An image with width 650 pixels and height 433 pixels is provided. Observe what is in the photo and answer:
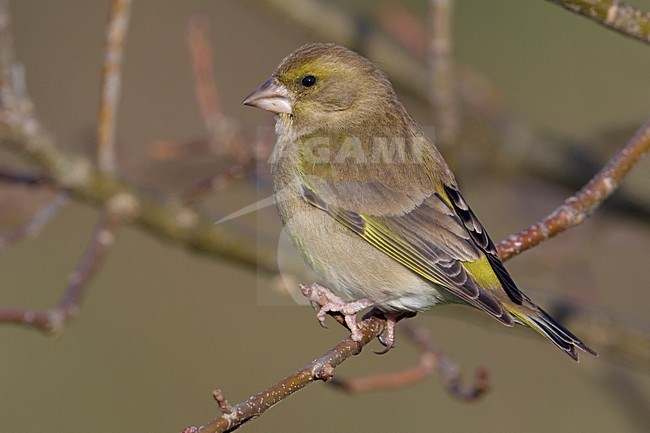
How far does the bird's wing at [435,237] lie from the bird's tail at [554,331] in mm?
93

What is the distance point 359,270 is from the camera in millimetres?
4379

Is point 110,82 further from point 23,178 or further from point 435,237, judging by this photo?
point 435,237

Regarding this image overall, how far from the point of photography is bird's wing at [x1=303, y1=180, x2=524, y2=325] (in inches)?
163

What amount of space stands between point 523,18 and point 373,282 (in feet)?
24.9

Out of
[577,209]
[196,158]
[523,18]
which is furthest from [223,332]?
[577,209]

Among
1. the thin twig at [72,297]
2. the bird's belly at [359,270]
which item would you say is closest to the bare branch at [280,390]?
the bird's belly at [359,270]

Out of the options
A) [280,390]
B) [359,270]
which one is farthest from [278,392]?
[359,270]

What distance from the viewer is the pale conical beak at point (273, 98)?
16.2 feet

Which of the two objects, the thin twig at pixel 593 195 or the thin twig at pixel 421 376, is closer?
the thin twig at pixel 593 195

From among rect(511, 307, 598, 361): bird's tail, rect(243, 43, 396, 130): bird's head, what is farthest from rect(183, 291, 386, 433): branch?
rect(243, 43, 396, 130): bird's head

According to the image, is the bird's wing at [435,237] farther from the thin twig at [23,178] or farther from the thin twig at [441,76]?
the thin twig at [23,178]

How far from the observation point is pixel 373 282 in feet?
14.2

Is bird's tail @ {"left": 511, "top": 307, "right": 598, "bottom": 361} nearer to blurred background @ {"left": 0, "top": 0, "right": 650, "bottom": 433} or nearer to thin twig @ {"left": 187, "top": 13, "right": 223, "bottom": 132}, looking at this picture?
blurred background @ {"left": 0, "top": 0, "right": 650, "bottom": 433}

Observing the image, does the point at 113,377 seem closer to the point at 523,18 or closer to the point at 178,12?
the point at 178,12
